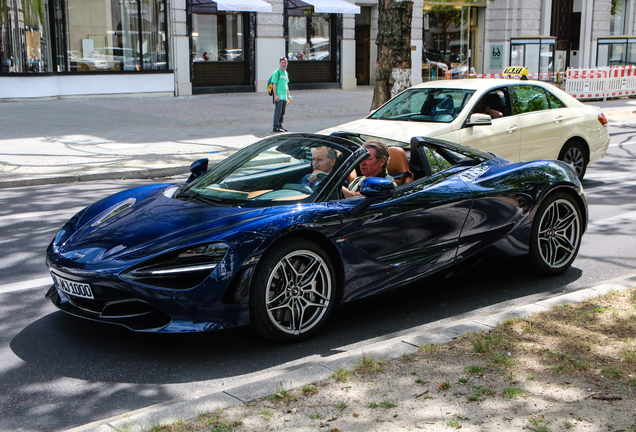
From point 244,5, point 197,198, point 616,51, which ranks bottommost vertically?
point 197,198

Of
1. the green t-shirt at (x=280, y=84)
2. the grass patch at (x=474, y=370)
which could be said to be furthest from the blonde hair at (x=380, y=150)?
the green t-shirt at (x=280, y=84)

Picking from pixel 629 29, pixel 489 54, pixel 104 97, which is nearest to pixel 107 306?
pixel 104 97

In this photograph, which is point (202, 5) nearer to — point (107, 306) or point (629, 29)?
point (107, 306)

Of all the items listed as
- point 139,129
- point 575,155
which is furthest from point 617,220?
point 139,129

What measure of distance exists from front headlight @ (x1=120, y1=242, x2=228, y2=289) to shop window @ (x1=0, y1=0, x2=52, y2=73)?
18.7 metres

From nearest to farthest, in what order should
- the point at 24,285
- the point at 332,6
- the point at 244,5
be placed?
the point at 24,285, the point at 244,5, the point at 332,6

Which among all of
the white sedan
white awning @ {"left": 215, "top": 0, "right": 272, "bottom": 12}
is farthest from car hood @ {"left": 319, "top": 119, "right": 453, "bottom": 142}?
white awning @ {"left": 215, "top": 0, "right": 272, "bottom": 12}

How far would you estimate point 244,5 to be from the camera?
24062 millimetres

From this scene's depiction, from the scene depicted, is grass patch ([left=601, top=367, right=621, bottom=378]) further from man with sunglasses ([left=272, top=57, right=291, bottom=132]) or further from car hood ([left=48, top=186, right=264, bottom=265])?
man with sunglasses ([left=272, top=57, right=291, bottom=132])

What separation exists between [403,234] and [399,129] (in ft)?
14.8

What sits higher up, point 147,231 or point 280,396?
point 147,231

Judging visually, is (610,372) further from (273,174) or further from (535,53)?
(535,53)

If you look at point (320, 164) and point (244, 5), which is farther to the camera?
point (244, 5)

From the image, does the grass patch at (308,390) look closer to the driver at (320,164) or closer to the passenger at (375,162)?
the driver at (320,164)
